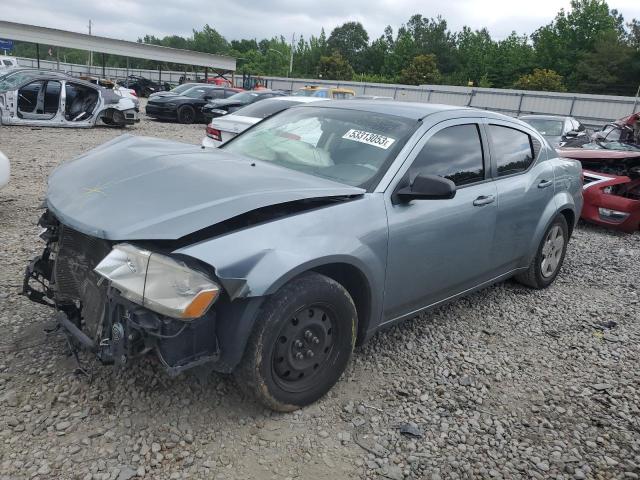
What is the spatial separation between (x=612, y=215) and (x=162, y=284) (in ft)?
23.8

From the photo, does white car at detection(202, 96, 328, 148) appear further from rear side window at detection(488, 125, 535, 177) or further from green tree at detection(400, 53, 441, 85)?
green tree at detection(400, 53, 441, 85)

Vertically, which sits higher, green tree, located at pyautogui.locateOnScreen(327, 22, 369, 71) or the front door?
green tree, located at pyautogui.locateOnScreen(327, 22, 369, 71)

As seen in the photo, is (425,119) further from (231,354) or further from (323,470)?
(323,470)

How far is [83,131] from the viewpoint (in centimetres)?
1334

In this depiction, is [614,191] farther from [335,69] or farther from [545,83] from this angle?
[335,69]

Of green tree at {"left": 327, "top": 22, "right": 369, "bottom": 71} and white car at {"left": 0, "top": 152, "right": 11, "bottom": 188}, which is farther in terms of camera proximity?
green tree at {"left": 327, "top": 22, "right": 369, "bottom": 71}

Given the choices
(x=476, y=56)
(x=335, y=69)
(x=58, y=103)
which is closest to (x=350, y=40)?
(x=335, y=69)

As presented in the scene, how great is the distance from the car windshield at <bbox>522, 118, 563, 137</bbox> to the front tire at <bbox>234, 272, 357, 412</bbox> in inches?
434

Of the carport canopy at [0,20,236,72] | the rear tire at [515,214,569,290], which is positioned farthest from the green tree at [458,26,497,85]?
the rear tire at [515,214,569,290]

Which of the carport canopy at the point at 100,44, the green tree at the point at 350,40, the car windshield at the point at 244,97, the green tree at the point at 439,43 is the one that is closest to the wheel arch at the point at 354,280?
the car windshield at the point at 244,97

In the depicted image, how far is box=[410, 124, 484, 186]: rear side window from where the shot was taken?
10.8ft

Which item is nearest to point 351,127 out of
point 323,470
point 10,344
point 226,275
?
point 226,275

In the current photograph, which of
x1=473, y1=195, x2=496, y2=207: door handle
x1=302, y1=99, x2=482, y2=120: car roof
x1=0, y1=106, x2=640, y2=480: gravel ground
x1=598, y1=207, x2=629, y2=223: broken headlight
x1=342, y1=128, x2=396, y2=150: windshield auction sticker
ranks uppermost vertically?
x1=302, y1=99, x2=482, y2=120: car roof

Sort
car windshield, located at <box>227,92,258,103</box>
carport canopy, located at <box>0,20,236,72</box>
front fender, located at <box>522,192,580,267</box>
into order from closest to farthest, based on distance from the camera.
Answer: front fender, located at <box>522,192,580,267</box> < car windshield, located at <box>227,92,258,103</box> < carport canopy, located at <box>0,20,236,72</box>
